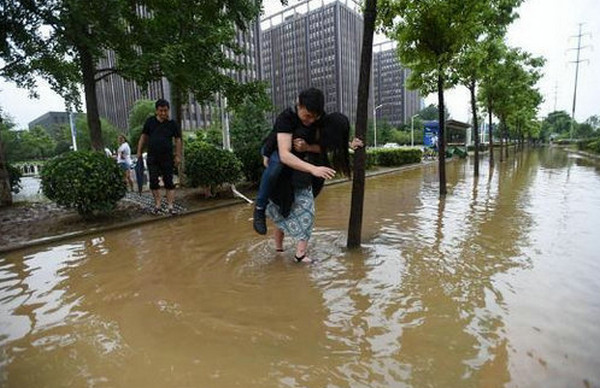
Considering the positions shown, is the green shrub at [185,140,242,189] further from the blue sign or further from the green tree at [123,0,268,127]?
the blue sign

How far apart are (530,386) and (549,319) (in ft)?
3.34

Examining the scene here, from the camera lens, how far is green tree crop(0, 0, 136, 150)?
22.1 ft

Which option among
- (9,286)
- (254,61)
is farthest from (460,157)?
(254,61)

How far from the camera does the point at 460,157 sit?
34094 millimetres

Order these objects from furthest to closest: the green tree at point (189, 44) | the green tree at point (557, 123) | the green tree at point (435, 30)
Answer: the green tree at point (557, 123) → the green tree at point (435, 30) → the green tree at point (189, 44)

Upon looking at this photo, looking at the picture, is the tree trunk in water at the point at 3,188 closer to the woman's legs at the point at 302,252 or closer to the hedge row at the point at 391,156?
the woman's legs at the point at 302,252

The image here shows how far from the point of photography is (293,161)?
3.68 metres

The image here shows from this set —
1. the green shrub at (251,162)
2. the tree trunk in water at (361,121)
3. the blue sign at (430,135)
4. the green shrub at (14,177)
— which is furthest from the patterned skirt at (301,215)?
the blue sign at (430,135)

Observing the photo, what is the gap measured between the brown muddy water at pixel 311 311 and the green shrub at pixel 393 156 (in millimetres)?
16056

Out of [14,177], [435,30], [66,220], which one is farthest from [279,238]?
[14,177]

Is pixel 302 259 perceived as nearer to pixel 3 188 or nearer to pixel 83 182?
pixel 83 182

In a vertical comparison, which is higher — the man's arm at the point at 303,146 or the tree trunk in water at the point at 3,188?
the man's arm at the point at 303,146

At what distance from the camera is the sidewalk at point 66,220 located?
20.0 ft

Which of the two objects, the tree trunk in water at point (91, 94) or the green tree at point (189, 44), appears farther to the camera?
the tree trunk in water at point (91, 94)
